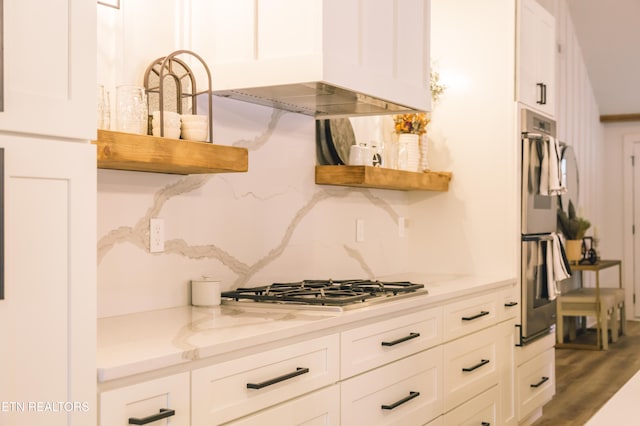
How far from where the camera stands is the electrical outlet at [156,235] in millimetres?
2564

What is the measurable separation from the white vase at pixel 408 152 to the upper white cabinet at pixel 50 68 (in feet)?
8.22

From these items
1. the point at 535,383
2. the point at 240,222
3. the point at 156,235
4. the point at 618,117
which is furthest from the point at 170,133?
the point at 618,117

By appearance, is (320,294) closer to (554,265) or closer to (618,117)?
(554,265)

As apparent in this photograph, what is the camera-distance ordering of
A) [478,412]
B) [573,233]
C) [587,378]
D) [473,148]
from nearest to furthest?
[478,412]
[473,148]
[587,378]
[573,233]

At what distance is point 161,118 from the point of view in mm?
2307

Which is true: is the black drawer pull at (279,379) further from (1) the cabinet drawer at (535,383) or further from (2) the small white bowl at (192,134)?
(1) the cabinet drawer at (535,383)

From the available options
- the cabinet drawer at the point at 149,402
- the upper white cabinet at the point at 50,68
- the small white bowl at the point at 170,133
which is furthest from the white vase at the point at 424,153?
the upper white cabinet at the point at 50,68

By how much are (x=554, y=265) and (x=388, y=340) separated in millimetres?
1890

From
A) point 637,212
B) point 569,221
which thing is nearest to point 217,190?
point 569,221

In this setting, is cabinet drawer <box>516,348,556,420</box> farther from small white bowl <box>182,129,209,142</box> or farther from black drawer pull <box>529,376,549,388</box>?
small white bowl <box>182,129,209,142</box>

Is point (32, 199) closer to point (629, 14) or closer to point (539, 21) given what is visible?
point (539, 21)

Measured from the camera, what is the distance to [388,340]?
2.71 m

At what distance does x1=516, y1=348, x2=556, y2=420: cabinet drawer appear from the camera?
4.04 metres

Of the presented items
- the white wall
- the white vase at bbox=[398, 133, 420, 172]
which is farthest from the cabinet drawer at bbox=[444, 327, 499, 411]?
the white vase at bbox=[398, 133, 420, 172]
